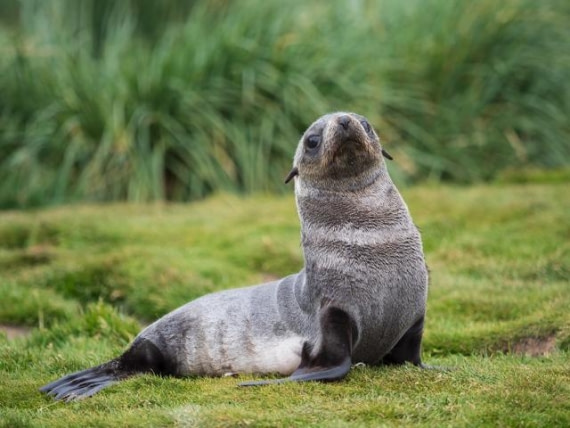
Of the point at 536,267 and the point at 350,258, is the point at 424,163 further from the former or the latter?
the point at 350,258

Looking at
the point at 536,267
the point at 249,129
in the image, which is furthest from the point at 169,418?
the point at 249,129

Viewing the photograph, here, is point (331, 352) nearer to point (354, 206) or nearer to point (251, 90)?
point (354, 206)

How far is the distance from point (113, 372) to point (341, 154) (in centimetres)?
152

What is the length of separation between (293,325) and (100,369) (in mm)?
971

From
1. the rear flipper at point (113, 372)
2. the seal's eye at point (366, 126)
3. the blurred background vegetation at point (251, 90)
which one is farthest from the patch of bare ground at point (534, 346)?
the blurred background vegetation at point (251, 90)

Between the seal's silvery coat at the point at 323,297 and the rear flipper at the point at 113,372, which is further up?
the seal's silvery coat at the point at 323,297

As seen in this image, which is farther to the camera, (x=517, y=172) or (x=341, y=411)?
(x=517, y=172)

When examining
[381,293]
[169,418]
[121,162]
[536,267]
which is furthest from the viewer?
[121,162]

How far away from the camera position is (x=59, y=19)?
13047mm

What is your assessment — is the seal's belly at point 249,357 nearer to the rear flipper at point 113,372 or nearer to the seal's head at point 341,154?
the rear flipper at point 113,372

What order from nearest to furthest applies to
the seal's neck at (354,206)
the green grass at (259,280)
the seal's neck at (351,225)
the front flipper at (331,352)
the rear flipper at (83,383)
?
the green grass at (259,280)
the front flipper at (331,352)
the rear flipper at (83,383)
the seal's neck at (351,225)
the seal's neck at (354,206)

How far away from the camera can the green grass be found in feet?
13.7

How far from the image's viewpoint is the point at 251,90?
11.7m

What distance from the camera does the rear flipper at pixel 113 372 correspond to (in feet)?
15.8
